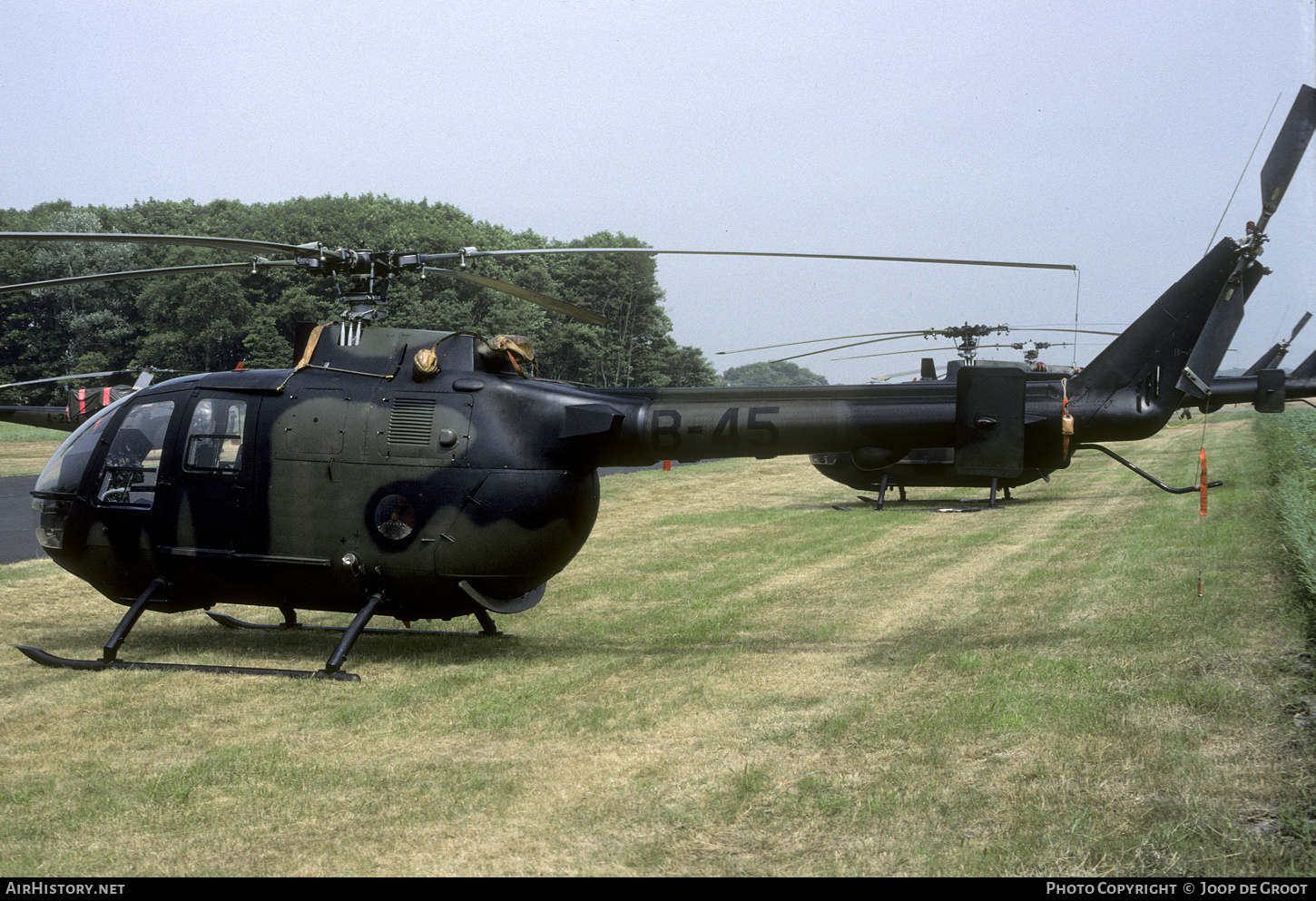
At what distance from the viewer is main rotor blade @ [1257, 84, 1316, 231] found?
8.84 m

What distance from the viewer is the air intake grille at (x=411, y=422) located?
26.9ft

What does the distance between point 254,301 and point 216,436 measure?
159 feet

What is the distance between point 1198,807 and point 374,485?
6105 mm

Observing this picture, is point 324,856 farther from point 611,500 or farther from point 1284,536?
point 611,500

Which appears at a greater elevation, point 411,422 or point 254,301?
point 254,301

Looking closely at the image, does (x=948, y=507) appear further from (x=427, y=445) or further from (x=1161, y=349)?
(x=427, y=445)

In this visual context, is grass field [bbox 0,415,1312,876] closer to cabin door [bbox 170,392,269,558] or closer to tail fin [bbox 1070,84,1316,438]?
cabin door [bbox 170,392,269,558]

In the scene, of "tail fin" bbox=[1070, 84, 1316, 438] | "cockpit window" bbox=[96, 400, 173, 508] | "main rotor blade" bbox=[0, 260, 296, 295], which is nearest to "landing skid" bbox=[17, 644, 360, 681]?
"cockpit window" bbox=[96, 400, 173, 508]

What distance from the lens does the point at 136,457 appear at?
343 inches

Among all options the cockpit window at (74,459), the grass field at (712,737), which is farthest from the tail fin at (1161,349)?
the cockpit window at (74,459)

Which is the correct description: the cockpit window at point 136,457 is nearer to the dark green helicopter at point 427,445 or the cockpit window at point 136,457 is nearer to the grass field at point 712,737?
the dark green helicopter at point 427,445

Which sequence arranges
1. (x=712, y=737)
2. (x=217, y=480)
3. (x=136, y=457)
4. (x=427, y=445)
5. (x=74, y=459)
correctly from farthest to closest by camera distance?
(x=74, y=459), (x=136, y=457), (x=217, y=480), (x=427, y=445), (x=712, y=737)

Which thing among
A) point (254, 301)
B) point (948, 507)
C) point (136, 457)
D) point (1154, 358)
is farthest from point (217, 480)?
point (254, 301)

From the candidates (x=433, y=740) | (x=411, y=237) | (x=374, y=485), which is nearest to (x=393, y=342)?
(x=374, y=485)
